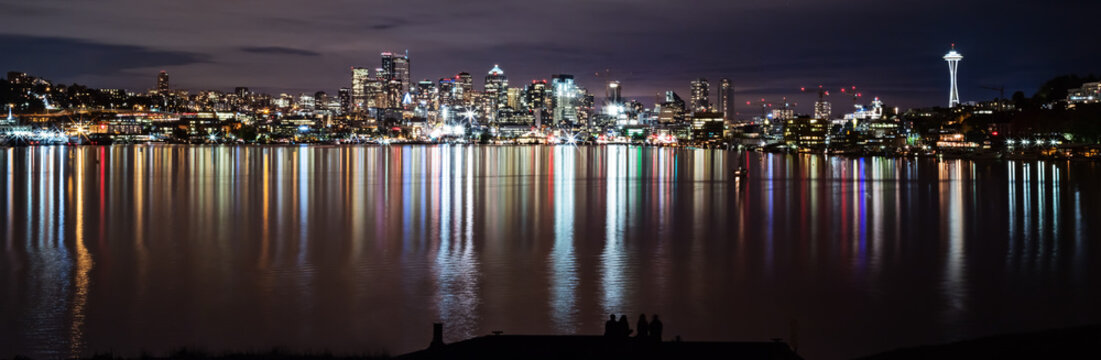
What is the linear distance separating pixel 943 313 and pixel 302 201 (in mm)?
27027

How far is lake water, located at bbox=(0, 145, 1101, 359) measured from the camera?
1416 centimetres

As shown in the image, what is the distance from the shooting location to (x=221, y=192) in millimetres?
41719

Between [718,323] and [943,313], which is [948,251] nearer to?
[943,313]

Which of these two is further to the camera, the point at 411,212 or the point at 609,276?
the point at 411,212

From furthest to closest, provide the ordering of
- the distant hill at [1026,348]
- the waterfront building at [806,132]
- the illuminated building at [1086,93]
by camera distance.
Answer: the waterfront building at [806,132]
the illuminated building at [1086,93]
the distant hill at [1026,348]

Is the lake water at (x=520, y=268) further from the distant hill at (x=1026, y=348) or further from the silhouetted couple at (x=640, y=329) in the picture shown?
the silhouetted couple at (x=640, y=329)

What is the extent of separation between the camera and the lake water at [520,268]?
558 inches

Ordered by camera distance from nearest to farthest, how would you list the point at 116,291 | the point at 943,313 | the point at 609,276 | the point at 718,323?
the point at 718,323, the point at 943,313, the point at 116,291, the point at 609,276

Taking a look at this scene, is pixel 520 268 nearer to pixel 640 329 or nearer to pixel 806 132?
pixel 640 329

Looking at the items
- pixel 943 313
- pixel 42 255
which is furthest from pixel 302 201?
pixel 943 313

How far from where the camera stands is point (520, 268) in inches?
780

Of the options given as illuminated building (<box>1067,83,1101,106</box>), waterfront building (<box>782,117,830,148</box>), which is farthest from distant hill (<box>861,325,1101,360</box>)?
waterfront building (<box>782,117,830,148</box>)

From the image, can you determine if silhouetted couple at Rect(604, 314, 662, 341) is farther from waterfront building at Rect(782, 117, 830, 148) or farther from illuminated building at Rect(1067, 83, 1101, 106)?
waterfront building at Rect(782, 117, 830, 148)

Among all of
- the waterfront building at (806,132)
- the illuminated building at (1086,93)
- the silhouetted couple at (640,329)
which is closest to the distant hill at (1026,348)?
the silhouetted couple at (640,329)
